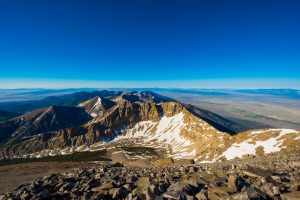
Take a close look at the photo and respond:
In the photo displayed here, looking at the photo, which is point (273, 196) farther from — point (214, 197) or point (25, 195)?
point (25, 195)

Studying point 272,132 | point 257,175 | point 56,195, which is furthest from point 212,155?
point 56,195

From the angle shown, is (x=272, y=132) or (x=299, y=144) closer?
(x=299, y=144)

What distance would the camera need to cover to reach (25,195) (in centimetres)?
2602

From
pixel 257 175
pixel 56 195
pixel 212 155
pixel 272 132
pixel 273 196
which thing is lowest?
pixel 212 155

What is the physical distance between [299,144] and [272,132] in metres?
A: 33.3

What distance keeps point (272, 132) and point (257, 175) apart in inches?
5012

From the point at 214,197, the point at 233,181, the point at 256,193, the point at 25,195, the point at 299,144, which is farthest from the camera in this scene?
the point at 299,144

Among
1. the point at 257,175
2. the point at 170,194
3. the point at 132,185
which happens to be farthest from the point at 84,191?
the point at 257,175

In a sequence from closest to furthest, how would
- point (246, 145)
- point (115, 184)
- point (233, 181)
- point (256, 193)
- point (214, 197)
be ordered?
point (256, 193), point (214, 197), point (233, 181), point (115, 184), point (246, 145)

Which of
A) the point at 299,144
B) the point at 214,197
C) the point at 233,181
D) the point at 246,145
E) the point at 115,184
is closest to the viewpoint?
the point at 214,197

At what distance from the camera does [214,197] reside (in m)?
19.2

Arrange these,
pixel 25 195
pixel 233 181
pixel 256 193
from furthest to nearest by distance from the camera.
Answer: pixel 25 195 < pixel 233 181 < pixel 256 193

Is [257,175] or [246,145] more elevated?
[257,175]

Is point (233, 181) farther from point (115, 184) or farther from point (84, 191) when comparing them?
point (84, 191)
